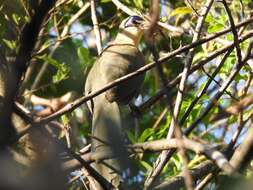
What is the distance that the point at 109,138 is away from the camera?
258 centimetres

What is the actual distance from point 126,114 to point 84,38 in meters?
1.41

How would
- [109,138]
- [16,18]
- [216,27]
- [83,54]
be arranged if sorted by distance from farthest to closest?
1. [83,54]
2. [16,18]
3. [216,27]
4. [109,138]

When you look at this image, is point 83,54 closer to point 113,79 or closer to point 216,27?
point 113,79

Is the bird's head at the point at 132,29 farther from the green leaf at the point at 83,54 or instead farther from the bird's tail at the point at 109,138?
the bird's tail at the point at 109,138

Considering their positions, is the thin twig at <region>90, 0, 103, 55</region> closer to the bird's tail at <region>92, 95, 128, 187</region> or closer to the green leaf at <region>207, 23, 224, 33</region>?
the bird's tail at <region>92, 95, 128, 187</region>

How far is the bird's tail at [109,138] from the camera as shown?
2.17m

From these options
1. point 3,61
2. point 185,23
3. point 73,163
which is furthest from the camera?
point 185,23

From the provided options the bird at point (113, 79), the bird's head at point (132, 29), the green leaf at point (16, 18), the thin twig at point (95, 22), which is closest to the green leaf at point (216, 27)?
the bird at point (113, 79)

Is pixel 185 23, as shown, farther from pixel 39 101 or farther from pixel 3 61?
pixel 3 61

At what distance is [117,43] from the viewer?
5.72m

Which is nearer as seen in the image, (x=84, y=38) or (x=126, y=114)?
(x=126, y=114)

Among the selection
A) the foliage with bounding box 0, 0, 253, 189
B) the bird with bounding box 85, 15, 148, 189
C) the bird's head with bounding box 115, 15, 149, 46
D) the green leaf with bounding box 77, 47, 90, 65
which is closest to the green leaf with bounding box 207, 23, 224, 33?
the foliage with bounding box 0, 0, 253, 189

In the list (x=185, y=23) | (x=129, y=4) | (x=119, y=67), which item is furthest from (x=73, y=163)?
(x=185, y=23)

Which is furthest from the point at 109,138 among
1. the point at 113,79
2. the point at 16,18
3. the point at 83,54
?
the point at 83,54
